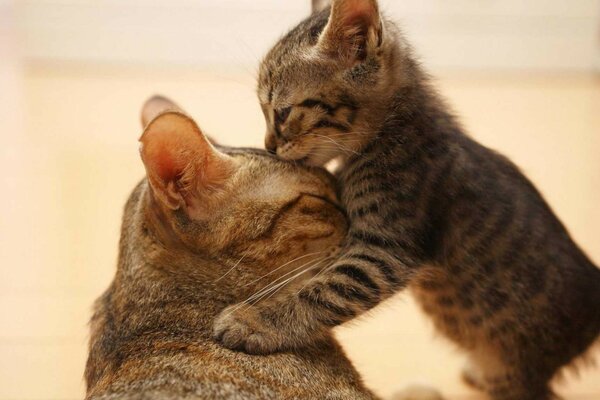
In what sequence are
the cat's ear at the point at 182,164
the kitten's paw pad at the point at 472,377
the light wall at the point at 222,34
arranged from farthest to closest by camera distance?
the light wall at the point at 222,34, the kitten's paw pad at the point at 472,377, the cat's ear at the point at 182,164

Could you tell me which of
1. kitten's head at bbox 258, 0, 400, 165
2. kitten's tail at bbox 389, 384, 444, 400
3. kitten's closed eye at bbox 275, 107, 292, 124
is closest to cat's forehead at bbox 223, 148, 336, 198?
kitten's head at bbox 258, 0, 400, 165

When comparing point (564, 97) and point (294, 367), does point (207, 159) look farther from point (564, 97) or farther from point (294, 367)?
point (564, 97)

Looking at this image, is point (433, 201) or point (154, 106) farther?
point (154, 106)

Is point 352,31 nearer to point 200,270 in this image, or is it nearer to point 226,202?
point 226,202

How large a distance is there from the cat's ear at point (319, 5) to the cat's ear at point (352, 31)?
421 millimetres

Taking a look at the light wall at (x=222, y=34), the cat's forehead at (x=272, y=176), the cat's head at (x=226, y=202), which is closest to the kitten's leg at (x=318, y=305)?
the cat's head at (x=226, y=202)

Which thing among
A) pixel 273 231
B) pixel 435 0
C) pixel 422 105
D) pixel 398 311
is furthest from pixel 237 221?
pixel 435 0

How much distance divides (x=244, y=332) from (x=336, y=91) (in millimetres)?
979

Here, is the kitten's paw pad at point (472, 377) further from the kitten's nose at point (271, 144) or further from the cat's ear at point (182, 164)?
the cat's ear at point (182, 164)

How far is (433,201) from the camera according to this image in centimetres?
264

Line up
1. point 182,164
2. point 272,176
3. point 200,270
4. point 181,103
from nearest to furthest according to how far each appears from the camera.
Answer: point 182,164 → point 200,270 → point 272,176 → point 181,103

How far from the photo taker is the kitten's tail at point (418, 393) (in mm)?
3164

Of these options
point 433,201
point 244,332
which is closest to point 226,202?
point 244,332

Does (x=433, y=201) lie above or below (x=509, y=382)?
above
